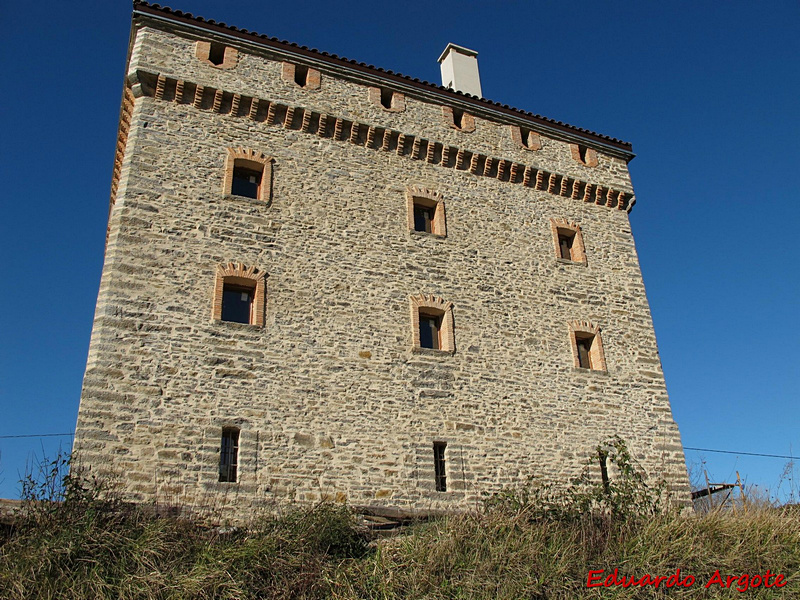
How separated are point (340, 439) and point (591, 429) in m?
5.95

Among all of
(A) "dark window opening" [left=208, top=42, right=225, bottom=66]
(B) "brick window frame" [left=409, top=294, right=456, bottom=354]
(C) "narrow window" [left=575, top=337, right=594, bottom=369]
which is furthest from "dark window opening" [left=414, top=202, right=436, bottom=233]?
(A) "dark window opening" [left=208, top=42, right=225, bottom=66]

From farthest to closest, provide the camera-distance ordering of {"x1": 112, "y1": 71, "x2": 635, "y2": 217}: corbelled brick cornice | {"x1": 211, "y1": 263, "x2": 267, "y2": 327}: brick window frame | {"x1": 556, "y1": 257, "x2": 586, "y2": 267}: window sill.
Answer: {"x1": 556, "y1": 257, "x2": 586, "y2": 267}: window sill
{"x1": 112, "y1": 71, "x2": 635, "y2": 217}: corbelled brick cornice
{"x1": 211, "y1": 263, "x2": 267, "y2": 327}: brick window frame

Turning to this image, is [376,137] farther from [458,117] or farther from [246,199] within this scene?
[246,199]

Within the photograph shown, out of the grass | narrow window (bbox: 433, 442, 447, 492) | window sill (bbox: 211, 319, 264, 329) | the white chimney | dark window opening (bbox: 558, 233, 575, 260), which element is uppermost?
the white chimney

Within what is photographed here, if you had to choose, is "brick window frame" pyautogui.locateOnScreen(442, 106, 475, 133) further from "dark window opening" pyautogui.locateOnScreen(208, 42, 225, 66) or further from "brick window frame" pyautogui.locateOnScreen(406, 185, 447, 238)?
"dark window opening" pyautogui.locateOnScreen(208, 42, 225, 66)

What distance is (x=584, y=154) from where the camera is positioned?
66.5ft

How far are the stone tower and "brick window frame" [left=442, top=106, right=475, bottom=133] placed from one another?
0.08 m

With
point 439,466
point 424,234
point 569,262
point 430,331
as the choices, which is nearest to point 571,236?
point 569,262

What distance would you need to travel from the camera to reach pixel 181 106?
15.6m

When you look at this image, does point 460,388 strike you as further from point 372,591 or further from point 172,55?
point 172,55

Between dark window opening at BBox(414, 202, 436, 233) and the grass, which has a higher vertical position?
dark window opening at BBox(414, 202, 436, 233)

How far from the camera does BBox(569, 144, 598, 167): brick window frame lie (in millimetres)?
19906

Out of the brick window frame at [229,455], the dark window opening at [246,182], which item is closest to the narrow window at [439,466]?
the brick window frame at [229,455]

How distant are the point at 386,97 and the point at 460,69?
12.9ft
